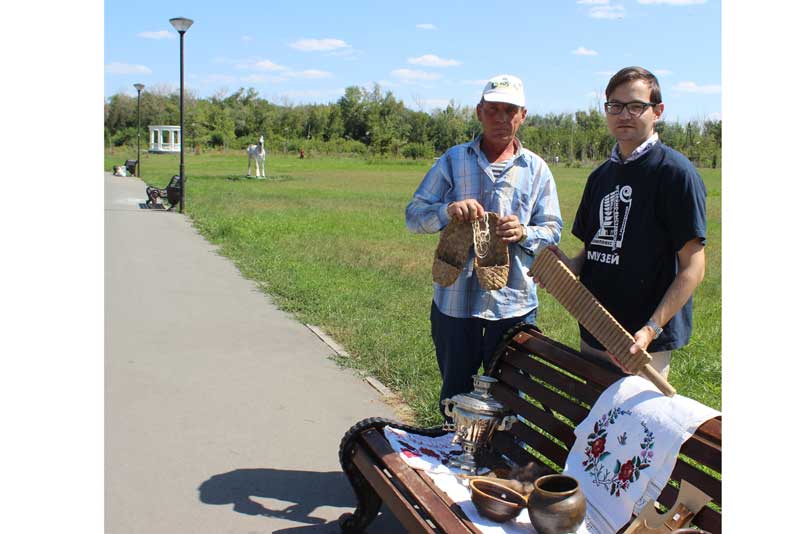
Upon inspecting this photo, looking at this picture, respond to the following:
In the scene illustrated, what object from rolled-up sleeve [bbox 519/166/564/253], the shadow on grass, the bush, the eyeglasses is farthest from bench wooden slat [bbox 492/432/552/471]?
the bush

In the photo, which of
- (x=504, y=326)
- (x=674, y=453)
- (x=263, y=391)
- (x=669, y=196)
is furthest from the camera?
(x=263, y=391)

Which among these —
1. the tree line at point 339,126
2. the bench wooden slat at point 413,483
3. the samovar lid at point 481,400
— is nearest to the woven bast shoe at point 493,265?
the samovar lid at point 481,400

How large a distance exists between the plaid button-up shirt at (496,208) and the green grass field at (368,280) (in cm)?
142

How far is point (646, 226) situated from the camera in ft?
9.77

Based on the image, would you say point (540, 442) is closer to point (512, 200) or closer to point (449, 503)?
point (449, 503)

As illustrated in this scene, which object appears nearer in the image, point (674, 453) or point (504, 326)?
point (674, 453)

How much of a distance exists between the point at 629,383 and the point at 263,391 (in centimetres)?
339

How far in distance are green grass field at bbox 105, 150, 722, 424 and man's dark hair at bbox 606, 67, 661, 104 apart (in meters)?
2.64

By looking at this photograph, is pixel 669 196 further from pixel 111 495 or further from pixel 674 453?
pixel 111 495

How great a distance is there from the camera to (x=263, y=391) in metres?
5.75

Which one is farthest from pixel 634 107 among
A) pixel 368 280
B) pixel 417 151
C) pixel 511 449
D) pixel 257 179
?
pixel 417 151

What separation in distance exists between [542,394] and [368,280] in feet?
22.2

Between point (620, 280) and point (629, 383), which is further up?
point (620, 280)
